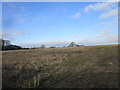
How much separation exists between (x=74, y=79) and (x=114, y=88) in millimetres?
2035

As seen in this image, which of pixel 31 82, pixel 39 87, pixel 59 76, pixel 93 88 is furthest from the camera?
pixel 59 76

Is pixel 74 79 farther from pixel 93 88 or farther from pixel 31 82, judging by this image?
pixel 31 82

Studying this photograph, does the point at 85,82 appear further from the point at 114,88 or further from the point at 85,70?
the point at 85,70

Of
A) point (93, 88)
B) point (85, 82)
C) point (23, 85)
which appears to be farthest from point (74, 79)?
point (23, 85)

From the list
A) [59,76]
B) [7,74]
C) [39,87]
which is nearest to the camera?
[39,87]

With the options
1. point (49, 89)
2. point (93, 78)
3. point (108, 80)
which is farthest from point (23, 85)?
point (108, 80)

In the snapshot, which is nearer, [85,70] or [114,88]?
[114,88]

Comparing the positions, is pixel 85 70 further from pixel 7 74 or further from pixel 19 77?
pixel 7 74

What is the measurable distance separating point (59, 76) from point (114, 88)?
9.70 ft

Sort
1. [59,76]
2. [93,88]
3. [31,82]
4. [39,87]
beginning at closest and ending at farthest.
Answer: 1. [93,88]
2. [39,87]
3. [31,82]
4. [59,76]

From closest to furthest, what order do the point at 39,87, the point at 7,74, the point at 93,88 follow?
1. the point at 93,88
2. the point at 39,87
3. the point at 7,74

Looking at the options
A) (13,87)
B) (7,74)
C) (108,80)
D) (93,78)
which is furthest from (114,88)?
(7,74)

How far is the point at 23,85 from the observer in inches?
275

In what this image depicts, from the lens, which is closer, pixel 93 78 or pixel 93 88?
pixel 93 88
